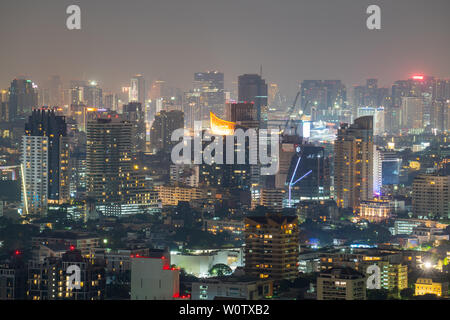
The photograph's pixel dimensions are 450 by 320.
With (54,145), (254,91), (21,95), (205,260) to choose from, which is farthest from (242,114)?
(205,260)

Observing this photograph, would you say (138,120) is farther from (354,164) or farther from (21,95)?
(354,164)

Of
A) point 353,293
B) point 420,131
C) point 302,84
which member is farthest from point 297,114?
point 353,293

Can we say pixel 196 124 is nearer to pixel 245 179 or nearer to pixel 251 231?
pixel 245 179

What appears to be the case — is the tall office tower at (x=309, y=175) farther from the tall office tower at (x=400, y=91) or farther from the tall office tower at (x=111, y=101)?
the tall office tower at (x=400, y=91)

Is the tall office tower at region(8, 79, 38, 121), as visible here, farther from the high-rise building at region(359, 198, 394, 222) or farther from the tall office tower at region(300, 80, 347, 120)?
the high-rise building at region(359, 198, 394, 222)

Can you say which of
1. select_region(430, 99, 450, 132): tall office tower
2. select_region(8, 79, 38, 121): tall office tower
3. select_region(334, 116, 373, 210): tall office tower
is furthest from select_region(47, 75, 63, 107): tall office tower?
select_region(430, 99, 450, 132): tall office tower

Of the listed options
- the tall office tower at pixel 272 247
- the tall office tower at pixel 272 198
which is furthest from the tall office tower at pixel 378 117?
the tall office tower at pixel 272 247

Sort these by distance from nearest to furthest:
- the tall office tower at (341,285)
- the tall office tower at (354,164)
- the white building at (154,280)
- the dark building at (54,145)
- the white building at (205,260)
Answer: the tall office tower at (341,285) < the white building at (154,280) < the white building at (205,260) < the dark building at (54,145) < the tall office tower at (354,164)
